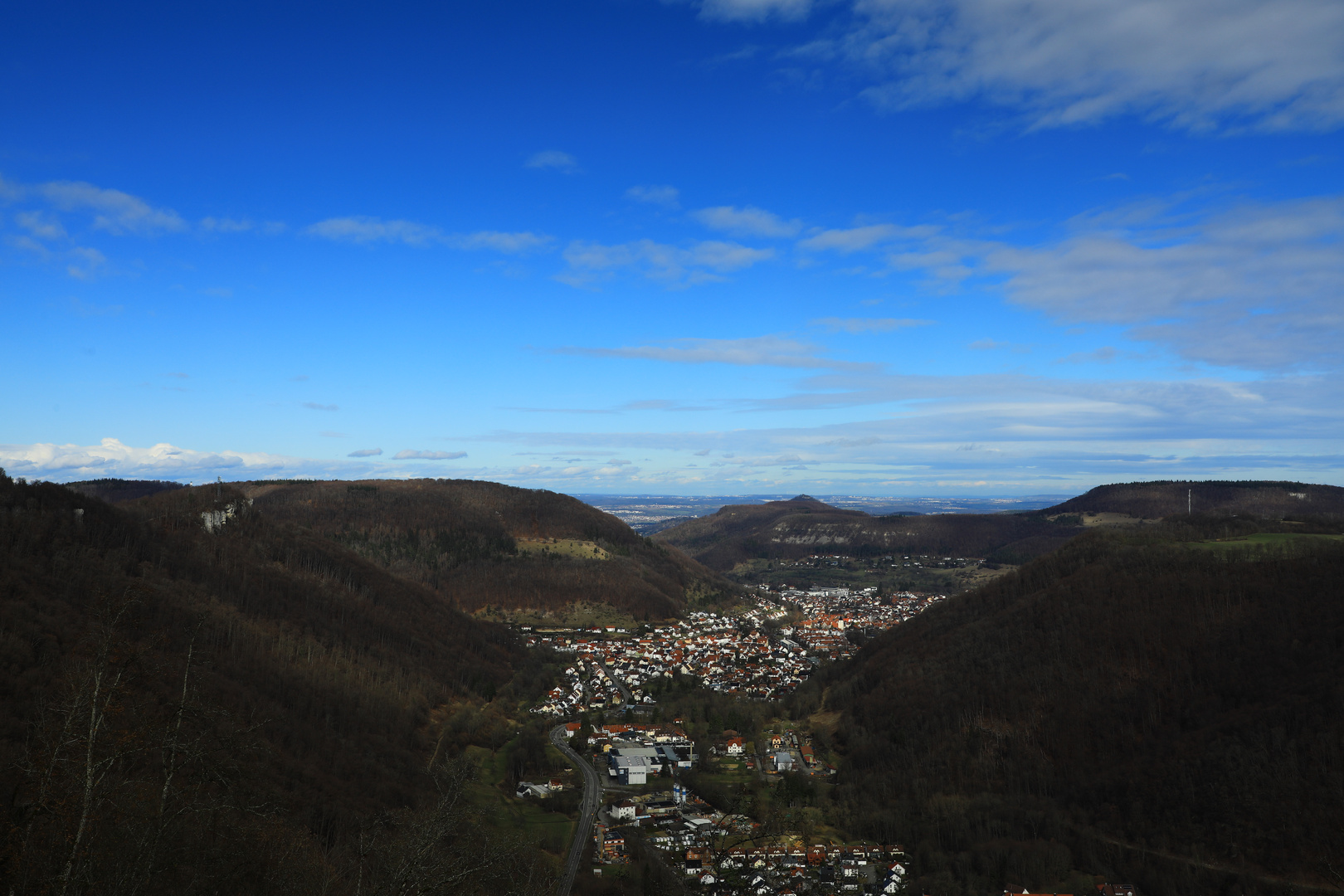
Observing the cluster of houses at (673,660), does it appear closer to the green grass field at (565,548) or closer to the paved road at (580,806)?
the paved road at (580,806)

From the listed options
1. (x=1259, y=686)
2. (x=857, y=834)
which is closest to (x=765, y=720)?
(x=857, y=834)

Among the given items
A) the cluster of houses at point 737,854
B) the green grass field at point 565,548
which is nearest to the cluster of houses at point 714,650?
the green grass field at point 565,548

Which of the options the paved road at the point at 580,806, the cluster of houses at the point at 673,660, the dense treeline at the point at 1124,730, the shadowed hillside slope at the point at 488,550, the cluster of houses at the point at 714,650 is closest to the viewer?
the paved road at the point at 580,806

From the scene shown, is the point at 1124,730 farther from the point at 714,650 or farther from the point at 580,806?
the point at 714,650

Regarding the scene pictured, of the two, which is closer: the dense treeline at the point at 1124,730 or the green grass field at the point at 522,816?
the dense treeline at the point at 1124,730

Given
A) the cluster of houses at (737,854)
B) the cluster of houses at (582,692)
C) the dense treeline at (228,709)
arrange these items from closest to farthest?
the dense treeline at (228,709) < the cluster of houses at (737,854) < the cluster of houses at (582,692)

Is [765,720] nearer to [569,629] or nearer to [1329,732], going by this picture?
[1329,732]
